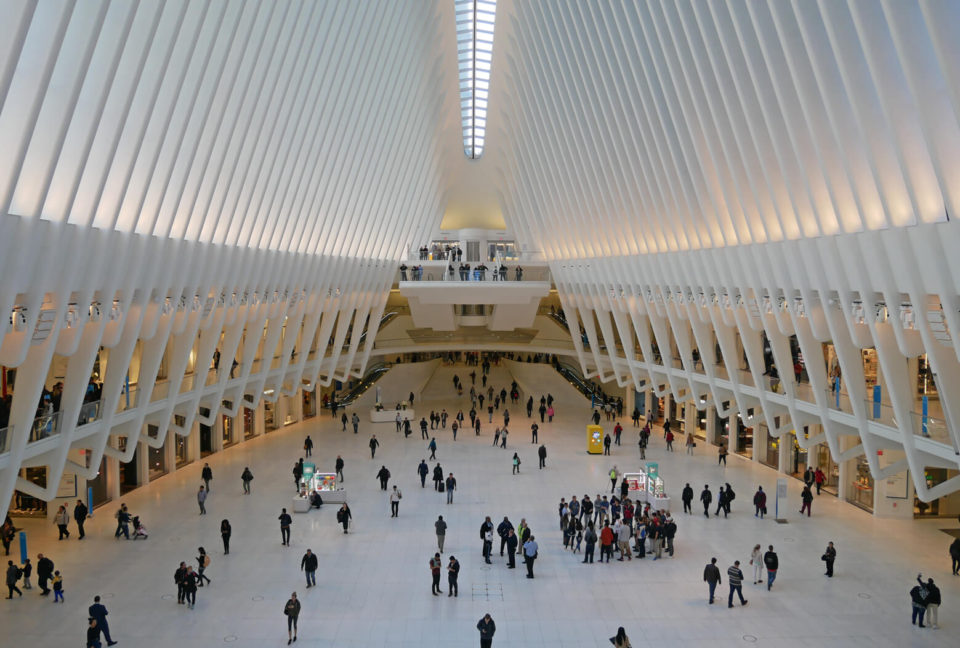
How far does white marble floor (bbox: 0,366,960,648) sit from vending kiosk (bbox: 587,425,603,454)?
3822 millimetres

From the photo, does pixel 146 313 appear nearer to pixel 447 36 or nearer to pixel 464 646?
pixel 464 646

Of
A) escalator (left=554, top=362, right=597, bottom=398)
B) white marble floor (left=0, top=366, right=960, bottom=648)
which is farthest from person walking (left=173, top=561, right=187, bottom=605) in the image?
escalator (left=554, top=362, right=597, bottom=398)

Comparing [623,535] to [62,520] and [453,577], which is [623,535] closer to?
[453,577]

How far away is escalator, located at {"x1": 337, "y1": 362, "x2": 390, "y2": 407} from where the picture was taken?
3619 centimetres

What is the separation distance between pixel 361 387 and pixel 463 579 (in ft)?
77.8

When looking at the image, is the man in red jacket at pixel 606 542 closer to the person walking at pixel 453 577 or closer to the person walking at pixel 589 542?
the person walking at pixel 589 542

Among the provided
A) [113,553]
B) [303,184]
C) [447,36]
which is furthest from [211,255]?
[447,36]

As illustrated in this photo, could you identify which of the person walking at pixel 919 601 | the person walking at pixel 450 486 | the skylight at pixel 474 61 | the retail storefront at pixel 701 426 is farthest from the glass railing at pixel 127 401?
the retail storefront at pixel 701 426

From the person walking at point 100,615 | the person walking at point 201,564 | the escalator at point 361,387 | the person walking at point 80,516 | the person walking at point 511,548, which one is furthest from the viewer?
the escalator at point 361,387

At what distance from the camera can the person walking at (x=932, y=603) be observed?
39.4 ft

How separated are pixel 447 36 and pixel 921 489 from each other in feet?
80.3

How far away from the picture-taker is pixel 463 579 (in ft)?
47.7

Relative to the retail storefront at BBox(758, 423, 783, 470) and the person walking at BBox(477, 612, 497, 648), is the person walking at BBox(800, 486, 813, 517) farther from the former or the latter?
the person walking at BBox(477, 612, 497, 648)

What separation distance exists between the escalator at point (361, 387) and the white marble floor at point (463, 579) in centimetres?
1347
